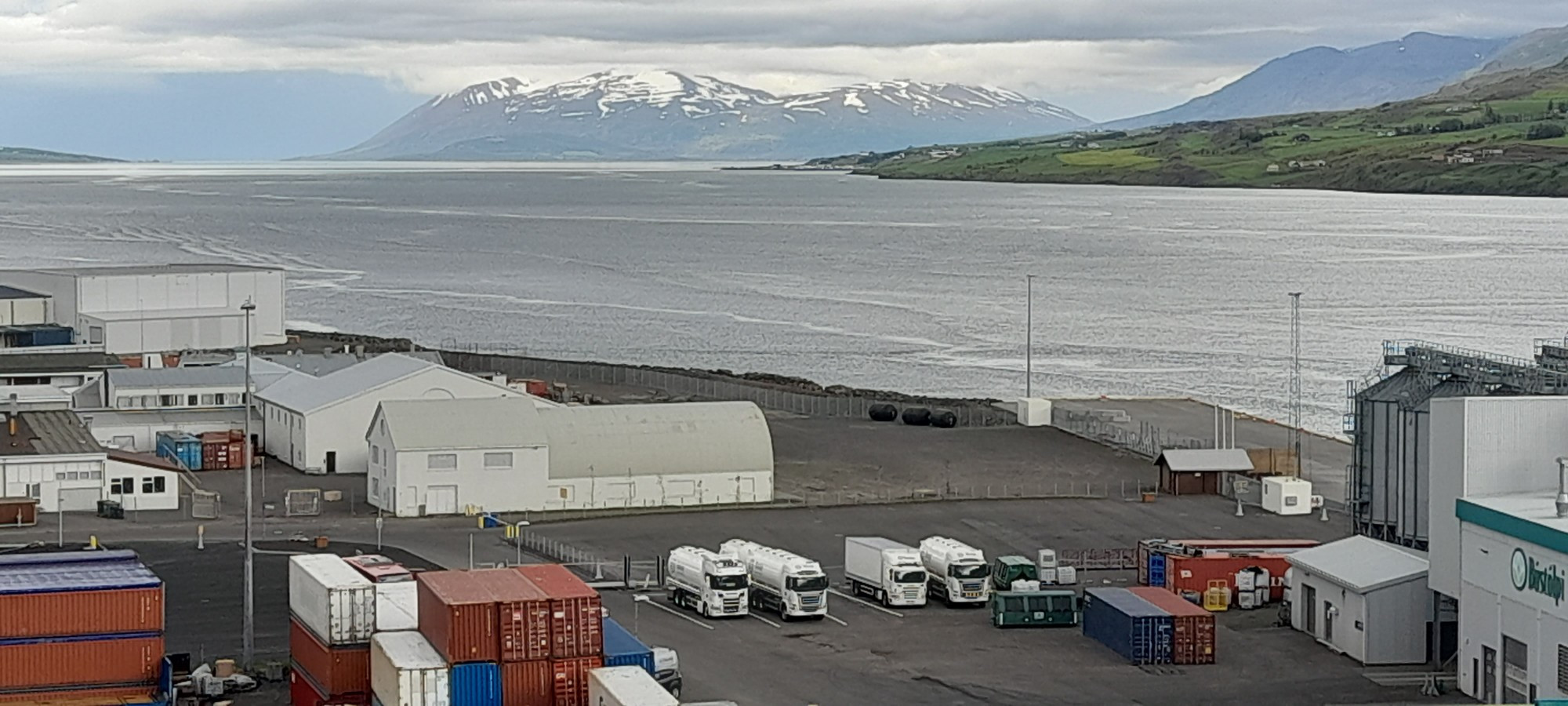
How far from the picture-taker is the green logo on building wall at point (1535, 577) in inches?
1129

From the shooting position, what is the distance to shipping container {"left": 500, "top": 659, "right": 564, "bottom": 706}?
27391 millimetres

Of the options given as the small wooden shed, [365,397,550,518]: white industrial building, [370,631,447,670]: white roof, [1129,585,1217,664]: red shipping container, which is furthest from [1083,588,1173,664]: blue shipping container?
the small wooden shed

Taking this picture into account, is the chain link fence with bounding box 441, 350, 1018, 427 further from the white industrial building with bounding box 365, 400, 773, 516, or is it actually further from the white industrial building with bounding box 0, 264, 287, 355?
the white industrial building with bounding box 365, 400, 773, 516

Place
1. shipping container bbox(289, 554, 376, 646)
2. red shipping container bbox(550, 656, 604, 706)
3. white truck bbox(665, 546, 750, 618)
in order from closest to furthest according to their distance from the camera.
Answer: red shipping container bbox(550, 656, 604, 706)
shipping container bbox(289, 554, 376, 646)
white truck bbox(665, 546, 750, 618)

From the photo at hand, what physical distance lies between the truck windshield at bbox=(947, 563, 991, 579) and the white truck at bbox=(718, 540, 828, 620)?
251cm

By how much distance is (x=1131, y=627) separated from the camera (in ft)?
112

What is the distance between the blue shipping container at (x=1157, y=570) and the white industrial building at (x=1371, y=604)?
4.21 metres

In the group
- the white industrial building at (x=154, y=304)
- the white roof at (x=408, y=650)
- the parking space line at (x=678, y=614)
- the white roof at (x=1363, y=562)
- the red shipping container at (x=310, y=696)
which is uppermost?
the white industrial building at (x=154, y=304)

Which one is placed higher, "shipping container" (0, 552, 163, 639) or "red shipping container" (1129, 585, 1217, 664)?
"shipping container" (0, 552, 163, 639)

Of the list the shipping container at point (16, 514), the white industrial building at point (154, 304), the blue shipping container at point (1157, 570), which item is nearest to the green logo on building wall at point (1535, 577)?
the blue shipping container at point (1157, 570)

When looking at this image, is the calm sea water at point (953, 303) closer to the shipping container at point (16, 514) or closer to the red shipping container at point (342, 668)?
the shipping container at point (16, 514)

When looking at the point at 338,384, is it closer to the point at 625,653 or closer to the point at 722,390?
the point at 722,390

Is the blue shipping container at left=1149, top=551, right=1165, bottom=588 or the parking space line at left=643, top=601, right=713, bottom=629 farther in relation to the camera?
the blue shipping container at left=1149, top=551, right=1165, bottom=588

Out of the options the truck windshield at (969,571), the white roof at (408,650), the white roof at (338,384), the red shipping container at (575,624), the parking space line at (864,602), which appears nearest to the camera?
the white roof at (408,650)
